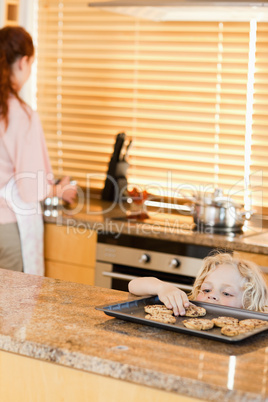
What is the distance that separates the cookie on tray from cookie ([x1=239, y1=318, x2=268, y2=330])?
26mm

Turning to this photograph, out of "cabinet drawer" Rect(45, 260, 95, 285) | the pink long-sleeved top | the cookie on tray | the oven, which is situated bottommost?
"cabinet drawer" Rect(45, 260, 95, 285)

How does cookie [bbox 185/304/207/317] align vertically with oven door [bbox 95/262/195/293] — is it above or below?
above

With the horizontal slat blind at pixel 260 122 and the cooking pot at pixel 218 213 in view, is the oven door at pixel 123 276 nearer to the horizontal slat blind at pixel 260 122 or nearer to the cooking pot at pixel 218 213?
the cooking pot at pixel 218 213

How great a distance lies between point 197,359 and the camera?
128 cm

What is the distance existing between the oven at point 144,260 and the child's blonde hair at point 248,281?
2.97 feet

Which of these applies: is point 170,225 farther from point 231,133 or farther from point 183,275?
point 231,133

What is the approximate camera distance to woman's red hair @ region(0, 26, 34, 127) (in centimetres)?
312

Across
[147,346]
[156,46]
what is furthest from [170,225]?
[147,346]

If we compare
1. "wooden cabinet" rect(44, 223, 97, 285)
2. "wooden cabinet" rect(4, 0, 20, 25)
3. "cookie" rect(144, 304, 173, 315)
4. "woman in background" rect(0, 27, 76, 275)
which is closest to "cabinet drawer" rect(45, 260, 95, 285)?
"wooden cabinet" rect(44, 223, 97, 285)

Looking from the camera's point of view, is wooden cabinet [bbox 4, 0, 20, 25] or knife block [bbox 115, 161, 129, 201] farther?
wooden cabinet [bbox 4, 0, 20, 25]

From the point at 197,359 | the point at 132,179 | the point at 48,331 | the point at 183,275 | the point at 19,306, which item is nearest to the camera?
the point at 197,359

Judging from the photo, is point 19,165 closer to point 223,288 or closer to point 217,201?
point 217,201

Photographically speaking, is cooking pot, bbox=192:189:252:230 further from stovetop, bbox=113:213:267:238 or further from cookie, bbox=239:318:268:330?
cookie, bbox=239:318:268:330

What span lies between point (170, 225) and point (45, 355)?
193cm
